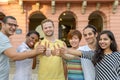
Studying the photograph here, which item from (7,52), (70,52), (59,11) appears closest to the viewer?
(7,52)

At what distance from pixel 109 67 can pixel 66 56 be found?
616mm

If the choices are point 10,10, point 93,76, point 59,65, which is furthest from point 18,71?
point 10,10

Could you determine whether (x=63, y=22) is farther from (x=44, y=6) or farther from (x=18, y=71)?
(x=18, y=71)

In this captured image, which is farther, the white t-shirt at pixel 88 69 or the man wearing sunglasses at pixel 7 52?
the white t-shirt at pixel 88 69

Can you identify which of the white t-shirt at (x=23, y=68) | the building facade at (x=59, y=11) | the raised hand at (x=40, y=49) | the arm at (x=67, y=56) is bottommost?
the white t-shirt at (x=23, y=68)

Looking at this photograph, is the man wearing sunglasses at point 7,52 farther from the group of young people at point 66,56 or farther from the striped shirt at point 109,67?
the striped shirt at point 109,67

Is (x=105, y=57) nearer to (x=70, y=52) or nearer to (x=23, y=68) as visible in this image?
(x=70, y=52)

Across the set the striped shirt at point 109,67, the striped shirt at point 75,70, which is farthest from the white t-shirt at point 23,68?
the striped shirt at point 109,67

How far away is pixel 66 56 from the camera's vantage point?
3.83 metres

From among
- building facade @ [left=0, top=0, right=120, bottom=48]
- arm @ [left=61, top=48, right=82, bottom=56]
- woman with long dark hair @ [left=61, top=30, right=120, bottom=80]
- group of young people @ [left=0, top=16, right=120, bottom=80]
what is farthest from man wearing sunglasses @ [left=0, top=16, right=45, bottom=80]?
building facade @ [left=0, top=0, right=120, bottom=48]

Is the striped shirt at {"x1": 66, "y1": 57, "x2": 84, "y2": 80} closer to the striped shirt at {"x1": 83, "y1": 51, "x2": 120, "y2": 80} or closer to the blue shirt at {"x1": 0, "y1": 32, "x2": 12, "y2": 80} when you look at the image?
the striped shirt at {"x1": 83, "y1": 51, "x2": 120, "y2": 80}

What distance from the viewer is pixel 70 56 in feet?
12.8

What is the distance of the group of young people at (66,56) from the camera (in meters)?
3.43

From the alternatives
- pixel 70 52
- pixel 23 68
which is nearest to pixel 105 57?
pixel 70 52
